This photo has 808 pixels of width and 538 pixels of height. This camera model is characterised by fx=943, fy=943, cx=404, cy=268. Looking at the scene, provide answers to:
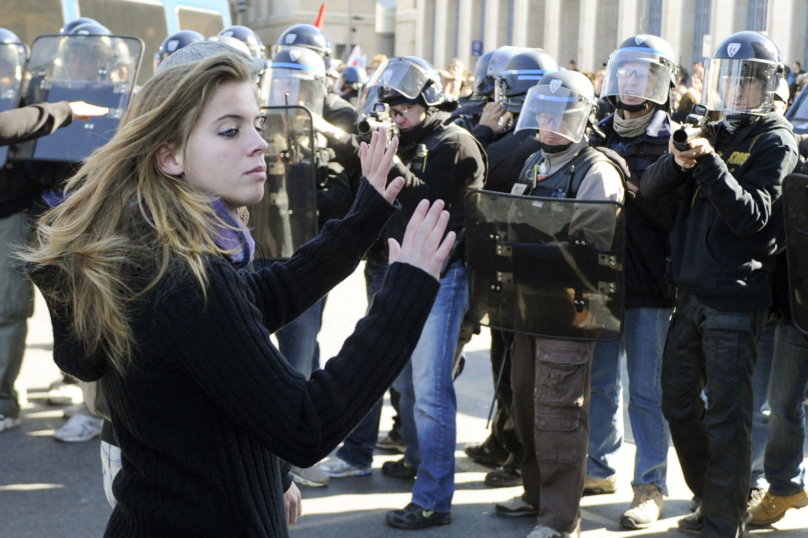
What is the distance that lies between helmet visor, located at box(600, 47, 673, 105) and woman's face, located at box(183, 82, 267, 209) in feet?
9.98

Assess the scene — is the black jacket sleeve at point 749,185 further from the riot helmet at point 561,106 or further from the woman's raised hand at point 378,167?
the woman's raised hand at point 378,167

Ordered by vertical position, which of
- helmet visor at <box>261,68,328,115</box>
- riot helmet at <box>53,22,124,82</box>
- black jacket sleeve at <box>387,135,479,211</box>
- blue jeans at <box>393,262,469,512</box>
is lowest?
blue jeans at <box>393,262,469,512</box>

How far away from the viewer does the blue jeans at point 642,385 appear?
166 inches

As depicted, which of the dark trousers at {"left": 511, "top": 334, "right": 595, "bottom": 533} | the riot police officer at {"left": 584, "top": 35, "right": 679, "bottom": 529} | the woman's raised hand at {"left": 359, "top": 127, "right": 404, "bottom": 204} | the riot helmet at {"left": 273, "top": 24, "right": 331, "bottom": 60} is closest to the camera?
the woman's raised hand at {"left": 359, "top": 127, "right": 404, "bottom": 204}

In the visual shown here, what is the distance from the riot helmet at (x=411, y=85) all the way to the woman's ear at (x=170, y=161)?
2.78 meters

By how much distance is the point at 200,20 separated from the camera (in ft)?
37.8

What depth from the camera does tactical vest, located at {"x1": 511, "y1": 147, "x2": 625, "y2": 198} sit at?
3904mm

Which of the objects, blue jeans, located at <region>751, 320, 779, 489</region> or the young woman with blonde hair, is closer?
the young woman with blonde hair

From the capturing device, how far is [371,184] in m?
2.01

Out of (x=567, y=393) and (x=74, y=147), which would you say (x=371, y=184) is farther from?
(x=74, y=147)

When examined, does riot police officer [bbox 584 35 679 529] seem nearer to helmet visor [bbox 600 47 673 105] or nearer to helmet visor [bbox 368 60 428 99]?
helmet visor [bbox 600 47 673 105]

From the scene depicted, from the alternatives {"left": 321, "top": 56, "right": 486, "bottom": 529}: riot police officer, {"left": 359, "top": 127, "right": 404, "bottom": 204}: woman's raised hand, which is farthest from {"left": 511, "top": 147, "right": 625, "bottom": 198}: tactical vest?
{"left": 359, "top": 127, "right": 404, "bottom": 204}: woman's raised hand

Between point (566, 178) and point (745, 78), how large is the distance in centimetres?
81

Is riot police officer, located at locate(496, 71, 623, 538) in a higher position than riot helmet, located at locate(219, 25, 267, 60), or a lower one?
lower
